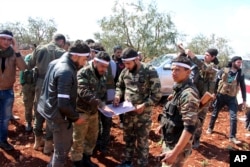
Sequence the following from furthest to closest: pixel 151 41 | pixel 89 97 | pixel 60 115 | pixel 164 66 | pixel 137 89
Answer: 1. pixel 151 41
2. pixel 164 66
3. pixel 137 89
4. pixel 89 97
5. pixel 60 115

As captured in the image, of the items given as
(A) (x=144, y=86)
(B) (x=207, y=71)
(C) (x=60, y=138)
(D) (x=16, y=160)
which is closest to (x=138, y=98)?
(A) (x=144, y=86)

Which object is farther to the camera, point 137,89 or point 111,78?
point 111,78

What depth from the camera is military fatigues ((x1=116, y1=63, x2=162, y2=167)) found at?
174 inches

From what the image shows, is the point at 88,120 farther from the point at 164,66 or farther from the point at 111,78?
the point at 164,66

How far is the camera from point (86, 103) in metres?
4.22

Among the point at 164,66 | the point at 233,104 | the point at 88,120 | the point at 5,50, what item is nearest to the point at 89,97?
the point at 88,120

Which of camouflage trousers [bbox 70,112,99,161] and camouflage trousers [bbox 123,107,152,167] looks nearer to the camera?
camouflage trousers [bbox 70,112,99,161]

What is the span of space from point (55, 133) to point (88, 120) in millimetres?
762

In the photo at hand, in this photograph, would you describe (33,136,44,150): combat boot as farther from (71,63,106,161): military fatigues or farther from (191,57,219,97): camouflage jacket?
(191,57,219,97): camouflage jacket

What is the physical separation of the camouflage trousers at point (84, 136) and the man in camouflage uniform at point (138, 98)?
45 centimetres

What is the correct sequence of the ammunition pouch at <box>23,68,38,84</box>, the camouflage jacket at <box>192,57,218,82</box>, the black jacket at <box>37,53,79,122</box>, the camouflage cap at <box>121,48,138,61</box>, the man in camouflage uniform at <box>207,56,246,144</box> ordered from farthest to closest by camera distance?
1. the man in camouflage uniform at <box>207,56,246,144</box>
2. the camouflage jacket at <box>192,57,218,82</box>
3. the ammunition pouch at <box>23,68,38,84</box>
4. the camouflage cap at <box>121,48,138,61</box>
5. the black jacket at <box>37,53,79,122</box>

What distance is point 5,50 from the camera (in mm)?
4559

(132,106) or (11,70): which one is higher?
(11,70)

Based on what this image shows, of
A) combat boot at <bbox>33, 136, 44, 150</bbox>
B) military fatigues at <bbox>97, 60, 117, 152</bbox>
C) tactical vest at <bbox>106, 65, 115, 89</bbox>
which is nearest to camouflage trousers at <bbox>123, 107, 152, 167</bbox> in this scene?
military fatigues at <bbox>97, 60, 117, 152</bbox>
